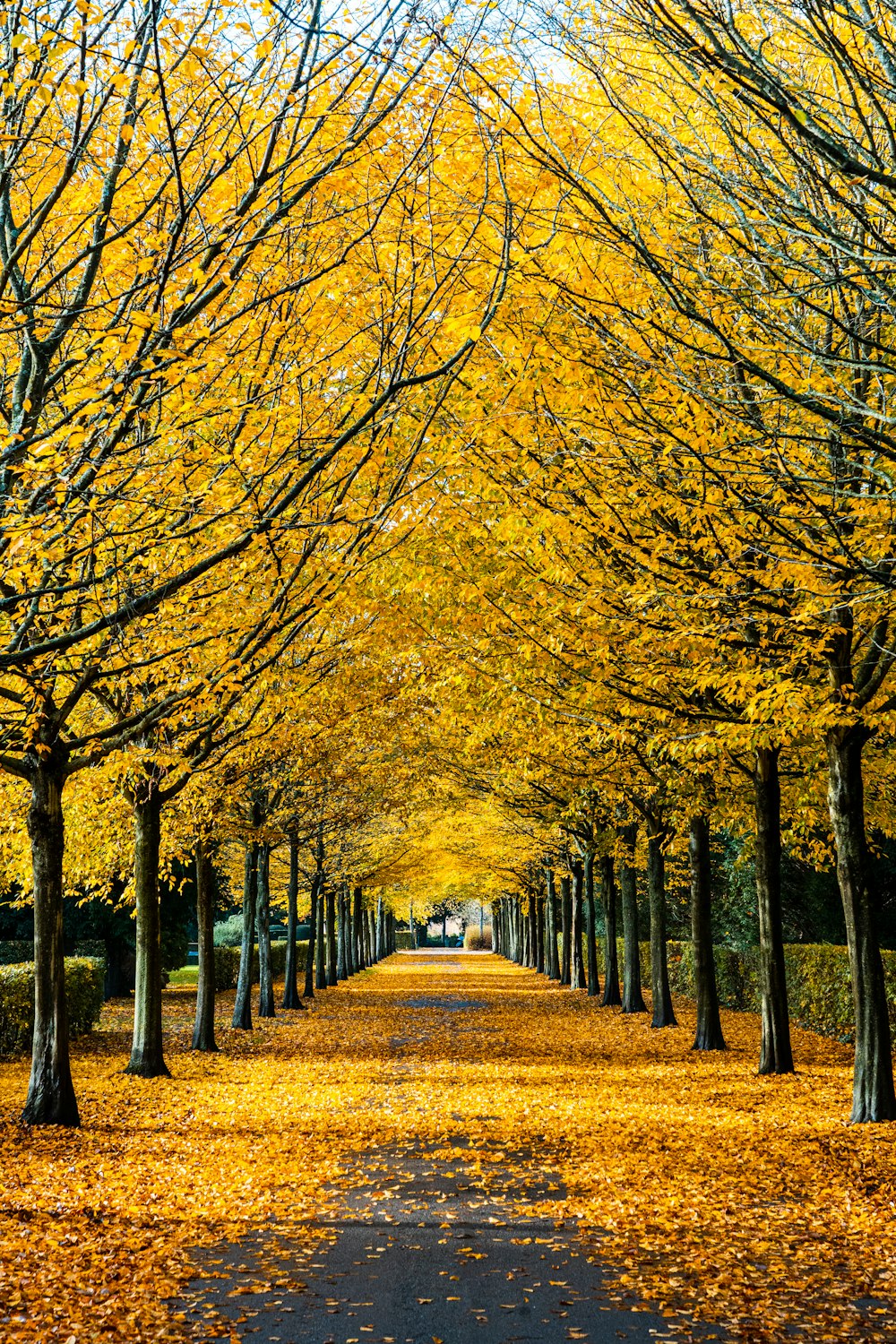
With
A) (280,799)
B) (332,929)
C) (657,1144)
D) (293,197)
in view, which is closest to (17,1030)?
(280,799)

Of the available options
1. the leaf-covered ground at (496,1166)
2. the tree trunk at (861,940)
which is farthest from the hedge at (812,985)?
the tree trunk at (861,940)

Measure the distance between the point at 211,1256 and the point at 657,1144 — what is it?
4346 millimetres

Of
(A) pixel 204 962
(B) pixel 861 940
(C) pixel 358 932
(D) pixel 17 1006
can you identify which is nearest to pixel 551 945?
(C) pixel 358 932

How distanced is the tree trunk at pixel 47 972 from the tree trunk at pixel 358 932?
33388mm

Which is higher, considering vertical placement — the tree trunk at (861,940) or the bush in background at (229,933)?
the tree trunk at (861,940)

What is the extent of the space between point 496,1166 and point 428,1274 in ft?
9.12

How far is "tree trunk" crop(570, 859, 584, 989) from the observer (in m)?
29.6

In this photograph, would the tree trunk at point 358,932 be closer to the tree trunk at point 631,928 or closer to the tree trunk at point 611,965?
the tree trunk at point 611,965

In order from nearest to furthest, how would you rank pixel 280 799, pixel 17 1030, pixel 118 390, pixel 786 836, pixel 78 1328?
1. pixel 118 390
2. pixel 78 1328
3. pixel 786 836
4. pixel 17 1030
5. pixel 280 799

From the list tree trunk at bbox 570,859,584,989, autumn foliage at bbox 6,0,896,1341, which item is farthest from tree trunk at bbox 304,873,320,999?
autumn foliage at bbox 6,0,896,1341

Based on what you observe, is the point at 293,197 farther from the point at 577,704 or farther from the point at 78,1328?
the point at 577,704

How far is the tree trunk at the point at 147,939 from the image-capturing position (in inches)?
518

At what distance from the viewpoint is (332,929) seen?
115 feet

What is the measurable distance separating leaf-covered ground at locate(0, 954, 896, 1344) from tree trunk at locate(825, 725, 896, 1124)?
43 cm
